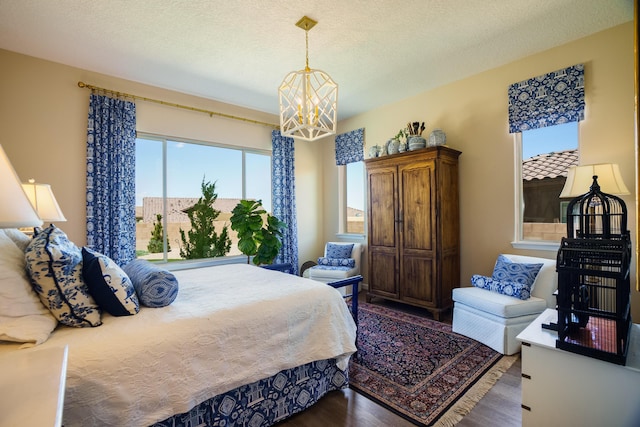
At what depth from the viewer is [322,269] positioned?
14.5 feet

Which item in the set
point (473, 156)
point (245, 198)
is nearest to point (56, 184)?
point (245, 198)

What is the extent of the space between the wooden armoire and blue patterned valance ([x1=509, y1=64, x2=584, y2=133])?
75cm

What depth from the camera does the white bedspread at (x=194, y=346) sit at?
120 centimetres

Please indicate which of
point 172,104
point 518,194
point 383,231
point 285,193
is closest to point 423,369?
point 383,231

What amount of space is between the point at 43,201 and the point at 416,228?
144 inches

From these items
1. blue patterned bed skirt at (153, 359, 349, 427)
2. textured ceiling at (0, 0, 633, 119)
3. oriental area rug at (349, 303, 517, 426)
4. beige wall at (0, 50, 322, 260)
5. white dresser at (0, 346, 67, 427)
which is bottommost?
oriental area rug at (349, 303, 517, 426)

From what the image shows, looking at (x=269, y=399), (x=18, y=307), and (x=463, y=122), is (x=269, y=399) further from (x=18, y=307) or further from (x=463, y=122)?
(x=463, y=122)

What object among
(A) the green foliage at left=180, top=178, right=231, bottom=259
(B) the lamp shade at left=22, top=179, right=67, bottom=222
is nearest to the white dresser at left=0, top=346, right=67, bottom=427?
(B) the lamp shade at left=22, top=179, right=67, bottom=222

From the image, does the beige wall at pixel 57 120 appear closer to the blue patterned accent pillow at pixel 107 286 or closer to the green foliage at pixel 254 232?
the green foliage at pixel 254 232

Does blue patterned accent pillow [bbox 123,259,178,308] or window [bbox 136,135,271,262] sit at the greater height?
window [bbox 136,135,271,262]

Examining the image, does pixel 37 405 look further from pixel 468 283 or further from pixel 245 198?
pixel 245 198

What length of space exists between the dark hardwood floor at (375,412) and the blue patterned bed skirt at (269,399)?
56mm

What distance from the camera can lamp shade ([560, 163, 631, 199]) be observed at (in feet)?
7.57

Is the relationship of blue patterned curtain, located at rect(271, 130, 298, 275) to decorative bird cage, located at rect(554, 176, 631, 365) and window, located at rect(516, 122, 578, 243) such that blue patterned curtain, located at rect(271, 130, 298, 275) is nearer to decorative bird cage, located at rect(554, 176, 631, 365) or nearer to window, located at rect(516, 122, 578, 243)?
window, located at rect(516, 122, 578, 243)
